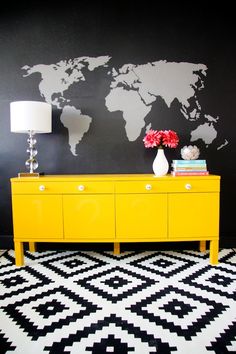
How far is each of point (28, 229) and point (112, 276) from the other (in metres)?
0.84

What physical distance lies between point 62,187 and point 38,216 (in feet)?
1.10

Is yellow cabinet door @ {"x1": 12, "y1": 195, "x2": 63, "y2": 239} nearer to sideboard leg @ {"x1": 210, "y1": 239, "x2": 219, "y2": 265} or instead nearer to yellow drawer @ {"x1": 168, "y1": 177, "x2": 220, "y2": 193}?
yellow drawer @ {"x1": 168, "y1": 177, "x2": 220, "y2": 193}

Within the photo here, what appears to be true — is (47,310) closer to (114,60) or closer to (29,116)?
(29,116)

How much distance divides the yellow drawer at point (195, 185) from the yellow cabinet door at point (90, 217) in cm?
56

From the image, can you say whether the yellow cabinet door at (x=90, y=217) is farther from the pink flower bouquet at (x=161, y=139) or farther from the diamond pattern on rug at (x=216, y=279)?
the diamond pattern on rug at (x=216, y=279)

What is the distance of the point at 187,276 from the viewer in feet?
6.90

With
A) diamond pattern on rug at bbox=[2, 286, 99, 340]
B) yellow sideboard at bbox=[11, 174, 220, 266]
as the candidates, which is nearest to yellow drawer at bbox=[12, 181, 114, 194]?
yellow sideboard at bbox=[11, 174, 220, 266]

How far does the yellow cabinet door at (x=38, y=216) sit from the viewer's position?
2307mm

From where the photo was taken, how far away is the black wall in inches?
104

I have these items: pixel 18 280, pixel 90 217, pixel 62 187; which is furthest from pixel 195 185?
pixel 18 280

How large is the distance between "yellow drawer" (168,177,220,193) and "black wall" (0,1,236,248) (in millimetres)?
513

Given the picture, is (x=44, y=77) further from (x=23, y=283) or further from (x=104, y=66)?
(x=23, y=283)

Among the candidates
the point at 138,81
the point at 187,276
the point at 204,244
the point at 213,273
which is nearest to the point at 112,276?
the point at 187,276

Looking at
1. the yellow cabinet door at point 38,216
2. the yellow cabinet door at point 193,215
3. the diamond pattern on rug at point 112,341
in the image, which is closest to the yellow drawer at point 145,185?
the yellow cabinet door at point 193,215
